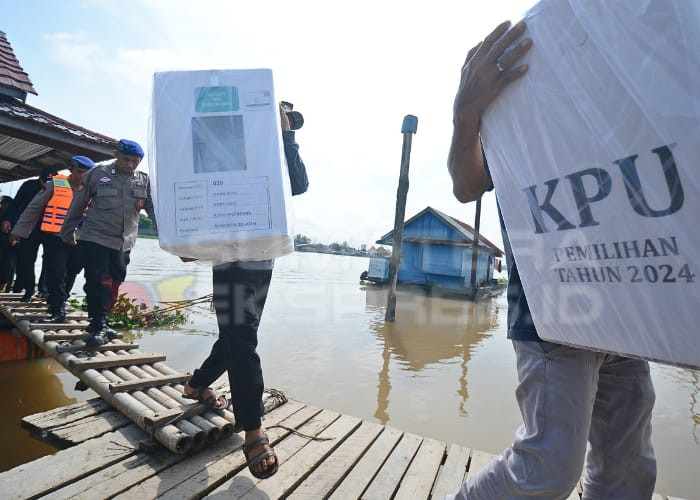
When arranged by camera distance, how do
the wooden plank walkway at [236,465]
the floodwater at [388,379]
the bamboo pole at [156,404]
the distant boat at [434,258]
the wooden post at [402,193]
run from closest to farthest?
the wooden plank walkway at [236,465], the bamboo pole at [156,404], the floodwater at [388,379], the wooden post at [402,193], the distant boat at [434,258]

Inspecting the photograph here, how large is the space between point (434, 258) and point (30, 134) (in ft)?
54.7

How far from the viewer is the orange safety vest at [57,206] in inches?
180

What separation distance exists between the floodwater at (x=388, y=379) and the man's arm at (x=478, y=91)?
307cm

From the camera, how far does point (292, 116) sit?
1.92m

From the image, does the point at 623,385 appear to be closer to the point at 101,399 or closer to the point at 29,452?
the point at 101,399

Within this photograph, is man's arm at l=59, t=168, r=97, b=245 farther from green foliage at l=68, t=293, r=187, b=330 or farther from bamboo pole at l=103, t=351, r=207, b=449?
green foliage at l=68, t=293, r=187, b=330

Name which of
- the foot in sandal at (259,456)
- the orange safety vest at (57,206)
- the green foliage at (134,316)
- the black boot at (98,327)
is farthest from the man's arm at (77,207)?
the green foliage at (134,316)

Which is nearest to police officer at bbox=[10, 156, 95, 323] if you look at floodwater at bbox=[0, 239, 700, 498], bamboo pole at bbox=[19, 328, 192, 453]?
floodwater at bbox=[0, 239, 700, 498]

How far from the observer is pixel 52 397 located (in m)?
3.95

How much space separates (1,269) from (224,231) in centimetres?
735

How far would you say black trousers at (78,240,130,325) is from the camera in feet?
10.9

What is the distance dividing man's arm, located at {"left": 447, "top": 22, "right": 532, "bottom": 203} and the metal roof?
16.9 feet

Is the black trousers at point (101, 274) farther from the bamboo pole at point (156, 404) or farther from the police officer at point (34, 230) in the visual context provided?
the police officer at point (34, 230)

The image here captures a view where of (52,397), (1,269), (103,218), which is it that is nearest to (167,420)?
(103,218)
